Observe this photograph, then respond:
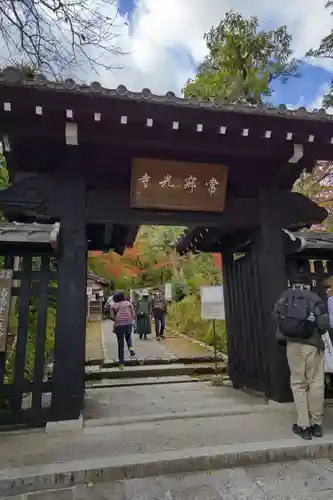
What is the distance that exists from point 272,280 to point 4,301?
4045 millimetres

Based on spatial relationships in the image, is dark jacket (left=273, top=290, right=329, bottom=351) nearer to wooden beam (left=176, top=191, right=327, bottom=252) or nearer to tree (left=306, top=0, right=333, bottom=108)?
wooden beam (left=176, top=191, right=327, bottom=252)

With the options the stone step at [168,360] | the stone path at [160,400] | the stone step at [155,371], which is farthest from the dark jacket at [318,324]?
the stone step at [168,360]

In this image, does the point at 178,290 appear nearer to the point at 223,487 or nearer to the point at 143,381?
the point at 143,381

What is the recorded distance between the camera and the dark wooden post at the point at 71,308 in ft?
15.7

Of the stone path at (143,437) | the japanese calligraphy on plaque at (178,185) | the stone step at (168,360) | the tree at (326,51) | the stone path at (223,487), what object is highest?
the tree at (326,51)

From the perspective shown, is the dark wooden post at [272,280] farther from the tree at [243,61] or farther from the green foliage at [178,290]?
the green foliage at [178,290]

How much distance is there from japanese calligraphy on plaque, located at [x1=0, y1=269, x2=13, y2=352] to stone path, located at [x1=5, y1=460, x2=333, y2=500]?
2001 mm

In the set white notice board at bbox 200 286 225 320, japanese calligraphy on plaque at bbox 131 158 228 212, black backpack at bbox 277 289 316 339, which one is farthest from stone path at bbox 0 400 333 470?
white notice board at bbox 200 286 225 320

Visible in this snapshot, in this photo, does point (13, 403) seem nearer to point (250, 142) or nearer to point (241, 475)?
point (241, 475)

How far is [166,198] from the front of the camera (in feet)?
18.2

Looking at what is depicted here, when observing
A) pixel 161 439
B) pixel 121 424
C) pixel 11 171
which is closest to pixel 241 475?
pixel 161 439

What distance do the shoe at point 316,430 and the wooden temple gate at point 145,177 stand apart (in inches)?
43.9

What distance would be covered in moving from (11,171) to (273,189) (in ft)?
14.4

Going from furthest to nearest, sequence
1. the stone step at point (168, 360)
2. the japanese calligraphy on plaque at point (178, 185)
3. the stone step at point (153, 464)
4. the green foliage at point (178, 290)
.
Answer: the green foliage at point (178, 290) < the stone step at point (168, 360) < the japanese calligraphy on plaque at point (178, 185) < the stone step at point (153, 464)
